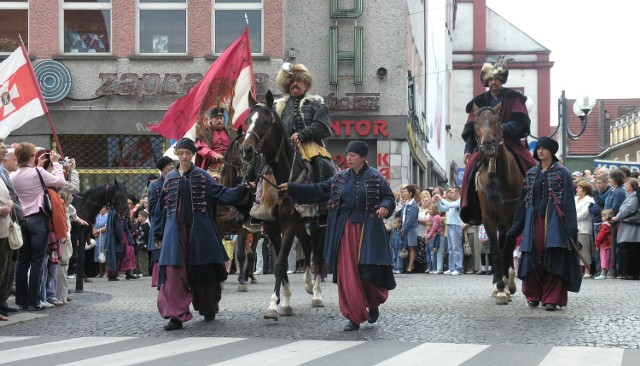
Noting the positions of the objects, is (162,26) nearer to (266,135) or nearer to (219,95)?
(219,95)

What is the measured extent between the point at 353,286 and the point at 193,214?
1.85 metres

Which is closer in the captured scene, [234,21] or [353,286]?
[353,286]

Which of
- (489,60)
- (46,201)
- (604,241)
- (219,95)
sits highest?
(489,60)

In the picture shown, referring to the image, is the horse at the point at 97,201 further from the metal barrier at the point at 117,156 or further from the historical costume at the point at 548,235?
the historical costume at the point at 548,235

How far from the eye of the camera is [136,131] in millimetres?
29656

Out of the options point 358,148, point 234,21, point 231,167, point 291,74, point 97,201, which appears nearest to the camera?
point 358,148

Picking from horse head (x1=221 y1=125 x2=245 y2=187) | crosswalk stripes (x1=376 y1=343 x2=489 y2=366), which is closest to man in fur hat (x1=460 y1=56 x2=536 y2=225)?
horse head (x1=221 y1=125 x2=245 y2=187)

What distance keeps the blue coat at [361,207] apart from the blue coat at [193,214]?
0.86 m

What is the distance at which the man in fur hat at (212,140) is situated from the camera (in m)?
17.3

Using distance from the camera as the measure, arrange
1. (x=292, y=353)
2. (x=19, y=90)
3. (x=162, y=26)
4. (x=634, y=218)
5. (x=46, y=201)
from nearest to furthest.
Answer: (x=292, y=353)
(x=46, y=201)
(x=19, y=90)
(x=634, y=218)
(x=162, y=26)

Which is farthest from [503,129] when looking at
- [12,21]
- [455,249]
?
[12,21]

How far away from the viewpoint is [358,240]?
11.3m

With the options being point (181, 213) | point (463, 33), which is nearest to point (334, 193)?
point (181, 213)

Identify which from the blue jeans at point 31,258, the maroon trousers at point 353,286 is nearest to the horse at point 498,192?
the maroon trousers at point 353,286
